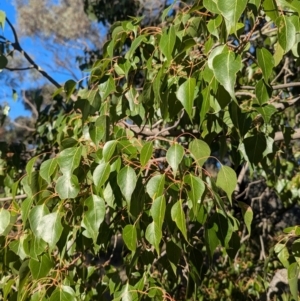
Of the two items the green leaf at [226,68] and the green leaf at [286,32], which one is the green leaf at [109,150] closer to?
→ the green leaf at [226,68]

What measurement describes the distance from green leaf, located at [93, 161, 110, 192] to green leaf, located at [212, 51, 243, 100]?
1.09 ft

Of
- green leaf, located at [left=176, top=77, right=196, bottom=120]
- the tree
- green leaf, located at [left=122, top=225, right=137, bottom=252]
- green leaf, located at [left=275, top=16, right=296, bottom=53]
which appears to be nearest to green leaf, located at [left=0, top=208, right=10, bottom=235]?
the tree

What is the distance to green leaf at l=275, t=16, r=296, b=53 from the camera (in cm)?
102

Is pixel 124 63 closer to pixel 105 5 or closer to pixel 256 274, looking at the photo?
pixel 256 274

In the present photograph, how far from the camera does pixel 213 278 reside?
148 inches

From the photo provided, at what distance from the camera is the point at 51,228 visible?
1164mm

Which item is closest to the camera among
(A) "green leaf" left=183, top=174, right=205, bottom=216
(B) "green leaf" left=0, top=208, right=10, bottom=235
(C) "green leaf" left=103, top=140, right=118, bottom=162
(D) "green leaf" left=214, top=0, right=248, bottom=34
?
(D) "green leaf" left=214, top=0, right=248, bottom=34

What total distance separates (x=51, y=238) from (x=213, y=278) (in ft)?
9.15

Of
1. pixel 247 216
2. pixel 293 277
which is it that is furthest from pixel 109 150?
pixel 293 277

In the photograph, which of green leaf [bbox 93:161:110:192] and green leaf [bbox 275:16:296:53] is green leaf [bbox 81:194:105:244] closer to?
green leaf [bbox 93:161:110:192]

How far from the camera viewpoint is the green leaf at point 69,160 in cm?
118

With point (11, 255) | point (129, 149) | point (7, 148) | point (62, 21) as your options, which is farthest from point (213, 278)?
point (62, 21)

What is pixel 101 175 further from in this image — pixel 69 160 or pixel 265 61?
pixel 265 61

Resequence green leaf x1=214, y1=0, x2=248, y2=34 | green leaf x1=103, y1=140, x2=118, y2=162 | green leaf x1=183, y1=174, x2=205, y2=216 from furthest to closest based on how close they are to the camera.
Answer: green leaf x1=103, y1=140, x2=118, y2=162 < green leaf x1=183, y1=174, x2=205, y2=216 < green leaf x1=214, y1=0, x2=248, y2=34
